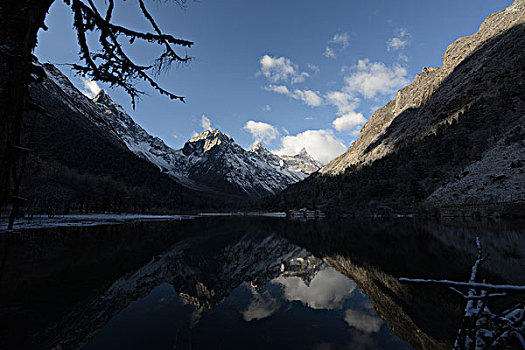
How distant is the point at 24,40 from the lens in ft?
13.5

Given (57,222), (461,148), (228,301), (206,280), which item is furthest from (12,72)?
(461,148)

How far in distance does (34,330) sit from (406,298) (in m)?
14.8

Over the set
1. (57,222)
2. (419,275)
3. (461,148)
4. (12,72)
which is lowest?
(419,275)

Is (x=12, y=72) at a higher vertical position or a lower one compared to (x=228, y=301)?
higher

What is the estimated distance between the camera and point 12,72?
3.98 meters

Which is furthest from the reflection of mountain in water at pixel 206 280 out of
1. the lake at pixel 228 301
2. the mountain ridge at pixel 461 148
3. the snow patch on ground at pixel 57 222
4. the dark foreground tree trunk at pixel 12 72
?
the mountain ridge at pixel 461 148

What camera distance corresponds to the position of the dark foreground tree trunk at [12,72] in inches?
152

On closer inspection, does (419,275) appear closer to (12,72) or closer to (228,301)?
(228,301)

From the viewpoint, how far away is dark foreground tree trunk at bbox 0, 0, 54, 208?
3859 mm

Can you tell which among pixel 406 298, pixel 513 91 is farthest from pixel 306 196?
pixel 406 298

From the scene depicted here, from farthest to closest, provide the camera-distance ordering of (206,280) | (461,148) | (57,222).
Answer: (461,148), (57,222), (206,280)

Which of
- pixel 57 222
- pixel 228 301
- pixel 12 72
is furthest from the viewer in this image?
pixel 57 222

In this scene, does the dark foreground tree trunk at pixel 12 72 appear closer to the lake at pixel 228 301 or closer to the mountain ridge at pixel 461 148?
the lake at pixel 228 301

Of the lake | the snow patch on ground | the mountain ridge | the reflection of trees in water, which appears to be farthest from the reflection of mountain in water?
the mountain ridge
